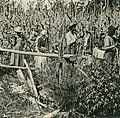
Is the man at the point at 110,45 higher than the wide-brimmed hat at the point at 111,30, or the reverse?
the wide-brimmed hat at the point at 111,30

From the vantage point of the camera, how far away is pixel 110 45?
130 inches

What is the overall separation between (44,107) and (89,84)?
497mm

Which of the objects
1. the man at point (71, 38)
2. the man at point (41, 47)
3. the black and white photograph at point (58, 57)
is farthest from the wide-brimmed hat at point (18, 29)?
the man at point (71, 38)

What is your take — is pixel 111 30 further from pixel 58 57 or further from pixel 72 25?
pixel 58 57

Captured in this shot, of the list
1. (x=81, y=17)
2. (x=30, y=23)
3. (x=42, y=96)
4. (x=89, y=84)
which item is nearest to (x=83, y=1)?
(x=81, y=17)

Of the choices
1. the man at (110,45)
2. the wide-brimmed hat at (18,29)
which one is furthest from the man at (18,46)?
the man at (110,45)

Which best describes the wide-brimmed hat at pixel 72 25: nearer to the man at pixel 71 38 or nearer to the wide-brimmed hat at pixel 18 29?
the man at pixel 71 38

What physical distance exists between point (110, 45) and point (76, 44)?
34 cm

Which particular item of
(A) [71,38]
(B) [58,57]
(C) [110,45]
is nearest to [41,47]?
(B) [58,57]

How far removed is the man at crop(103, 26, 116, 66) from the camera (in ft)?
10.8

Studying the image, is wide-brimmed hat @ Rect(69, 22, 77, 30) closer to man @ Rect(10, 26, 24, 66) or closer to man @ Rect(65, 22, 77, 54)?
man @ Rect(65, 22, 77, 54)

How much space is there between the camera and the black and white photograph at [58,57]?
10.6ft

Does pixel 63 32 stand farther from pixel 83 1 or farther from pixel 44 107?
pixel 44 107

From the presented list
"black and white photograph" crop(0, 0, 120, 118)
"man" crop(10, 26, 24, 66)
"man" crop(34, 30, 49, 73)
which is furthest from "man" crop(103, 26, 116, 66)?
"man" crop(10, 26, 24, 66)
